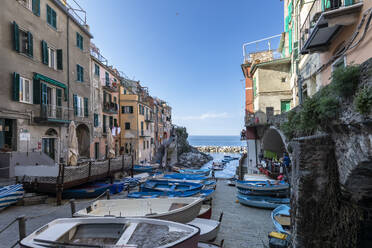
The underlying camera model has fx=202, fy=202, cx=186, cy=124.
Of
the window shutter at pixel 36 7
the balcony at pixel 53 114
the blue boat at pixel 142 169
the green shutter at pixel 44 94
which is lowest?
the blue boat at pixel 142 169

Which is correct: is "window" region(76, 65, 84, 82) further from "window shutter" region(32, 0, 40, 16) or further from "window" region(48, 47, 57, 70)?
"window shutter" region(32, 0, 40, 16)

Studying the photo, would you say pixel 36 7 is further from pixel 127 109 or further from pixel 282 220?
pixel 282 220

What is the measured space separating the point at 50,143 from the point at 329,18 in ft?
64.5

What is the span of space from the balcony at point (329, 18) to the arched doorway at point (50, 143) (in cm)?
1875

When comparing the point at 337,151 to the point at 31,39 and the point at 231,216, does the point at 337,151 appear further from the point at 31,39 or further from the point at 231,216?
the point at 31,39

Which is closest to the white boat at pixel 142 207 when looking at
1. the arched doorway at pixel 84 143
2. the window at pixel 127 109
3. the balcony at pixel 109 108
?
the arched doorway at pixel 84 143

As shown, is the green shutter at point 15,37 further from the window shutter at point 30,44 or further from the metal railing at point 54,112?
the metal railing at point 54,112

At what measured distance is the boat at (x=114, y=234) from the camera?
464cm

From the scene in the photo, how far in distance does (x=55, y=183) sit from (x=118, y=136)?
19423 mm

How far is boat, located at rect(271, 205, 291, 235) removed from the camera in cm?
739

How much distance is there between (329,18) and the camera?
8.12m

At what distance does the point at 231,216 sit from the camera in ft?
36.4

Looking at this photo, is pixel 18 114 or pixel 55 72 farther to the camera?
pixel 55 72

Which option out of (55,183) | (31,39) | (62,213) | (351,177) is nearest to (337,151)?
(351,177)
